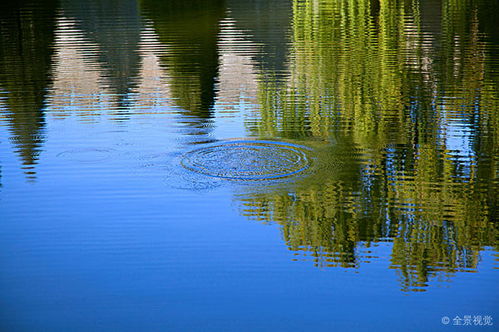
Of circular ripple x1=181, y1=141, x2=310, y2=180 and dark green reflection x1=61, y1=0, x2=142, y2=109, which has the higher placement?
dark green reflection x1=61, y1=0, x2=142, y2=109

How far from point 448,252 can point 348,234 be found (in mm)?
725

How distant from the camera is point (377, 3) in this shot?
17.4m

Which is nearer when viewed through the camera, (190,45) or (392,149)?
(392,149)

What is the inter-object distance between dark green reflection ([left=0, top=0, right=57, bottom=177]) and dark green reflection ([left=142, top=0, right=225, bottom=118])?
6.06ft

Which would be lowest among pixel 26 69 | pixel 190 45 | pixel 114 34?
pixel 26 69

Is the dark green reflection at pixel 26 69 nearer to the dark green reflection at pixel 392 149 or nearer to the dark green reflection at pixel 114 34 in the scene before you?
the dark green reflection at pixel 114 34

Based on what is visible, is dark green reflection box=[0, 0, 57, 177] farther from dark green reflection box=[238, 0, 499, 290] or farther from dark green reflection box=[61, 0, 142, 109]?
dark green reflection box=[238, 0, 499, 290]

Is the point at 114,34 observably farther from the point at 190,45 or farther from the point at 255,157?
the point at 255,157

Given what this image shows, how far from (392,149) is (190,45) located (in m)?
6.97

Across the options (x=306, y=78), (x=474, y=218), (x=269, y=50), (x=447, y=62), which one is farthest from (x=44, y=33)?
(x=474, y=218)

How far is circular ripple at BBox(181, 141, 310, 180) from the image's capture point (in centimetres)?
556

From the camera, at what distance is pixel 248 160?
5871mm

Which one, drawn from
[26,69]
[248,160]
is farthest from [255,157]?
[26,69]

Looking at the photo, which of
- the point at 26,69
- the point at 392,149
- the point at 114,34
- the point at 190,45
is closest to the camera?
the point at 392,149
